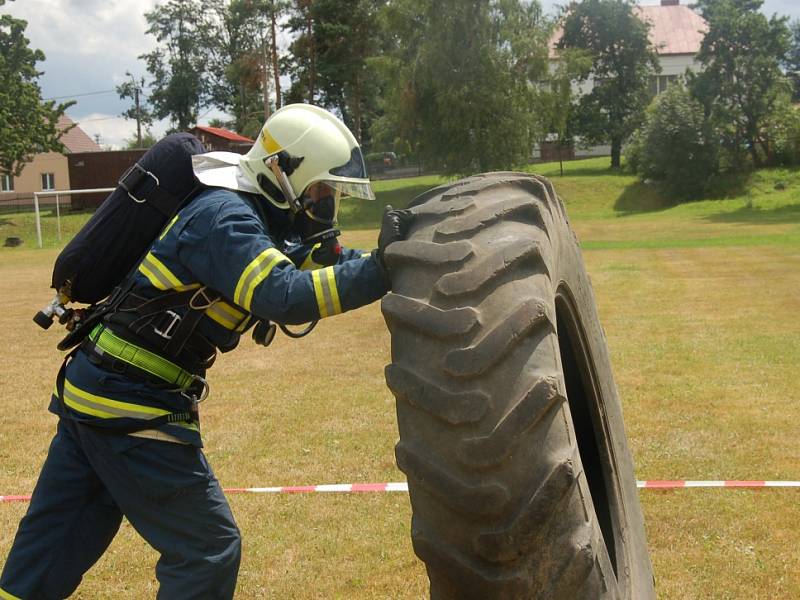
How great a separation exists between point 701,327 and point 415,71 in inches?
1334

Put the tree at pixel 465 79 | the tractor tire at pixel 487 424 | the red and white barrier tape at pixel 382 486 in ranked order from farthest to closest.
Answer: the tree at pixel 465 79 → the red and white barrier tape at pixel 382 486 → the tractor tire at pixel 487 424

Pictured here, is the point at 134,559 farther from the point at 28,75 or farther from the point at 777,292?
the point at 28,75

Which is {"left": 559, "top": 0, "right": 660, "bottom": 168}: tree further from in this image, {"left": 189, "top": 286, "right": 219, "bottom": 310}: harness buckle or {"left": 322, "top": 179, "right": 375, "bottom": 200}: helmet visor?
{"left": 189, "top": 286, "right": 219, "bottom": 310}: harness buckle

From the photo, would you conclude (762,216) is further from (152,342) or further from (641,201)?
(152,342)

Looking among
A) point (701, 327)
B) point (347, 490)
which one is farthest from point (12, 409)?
point (701, 327)

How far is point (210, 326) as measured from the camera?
10.6 feet

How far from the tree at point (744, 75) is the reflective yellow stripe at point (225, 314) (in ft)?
160

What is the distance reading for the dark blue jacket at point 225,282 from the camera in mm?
2816

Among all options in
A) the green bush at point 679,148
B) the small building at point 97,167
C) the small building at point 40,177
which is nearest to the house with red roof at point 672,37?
the green bush at point 679,148

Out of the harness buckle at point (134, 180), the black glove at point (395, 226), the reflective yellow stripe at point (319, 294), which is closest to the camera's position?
the black glove at point (395, 226)

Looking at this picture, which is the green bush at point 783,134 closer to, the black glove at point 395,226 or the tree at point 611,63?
the tree at point 611,63

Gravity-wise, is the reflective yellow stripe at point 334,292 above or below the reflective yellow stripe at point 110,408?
above

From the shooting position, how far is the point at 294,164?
3.22 m

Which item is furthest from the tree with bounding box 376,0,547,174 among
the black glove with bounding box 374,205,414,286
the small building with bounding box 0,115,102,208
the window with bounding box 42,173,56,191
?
the black glove with bounding box 374,205,414,286
